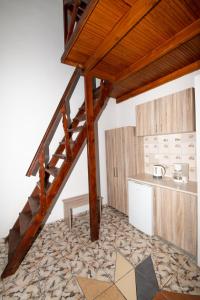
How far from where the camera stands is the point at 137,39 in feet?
6.11

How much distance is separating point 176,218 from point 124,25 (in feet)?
8.26

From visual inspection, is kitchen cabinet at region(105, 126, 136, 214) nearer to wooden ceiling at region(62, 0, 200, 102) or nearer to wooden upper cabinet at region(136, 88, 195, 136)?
wooden upper cabinet at region(136, 88, 195, 136)

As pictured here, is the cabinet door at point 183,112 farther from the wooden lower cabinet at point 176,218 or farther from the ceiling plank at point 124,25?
the ceiling plank at point 124,25

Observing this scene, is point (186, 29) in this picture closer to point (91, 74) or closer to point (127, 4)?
point (127, 4)

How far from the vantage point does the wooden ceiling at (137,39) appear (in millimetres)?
1470

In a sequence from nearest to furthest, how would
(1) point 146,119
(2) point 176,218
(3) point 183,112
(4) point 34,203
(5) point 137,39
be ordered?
(5) point 137,39, (2) point 176,218, (3) point 183,112, (4) point 34,203, (1) point 146,119

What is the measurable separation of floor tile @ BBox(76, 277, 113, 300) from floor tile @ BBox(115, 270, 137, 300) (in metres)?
0.12

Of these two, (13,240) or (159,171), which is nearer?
(13,240)

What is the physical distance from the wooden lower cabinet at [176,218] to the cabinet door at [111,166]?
3.79 feet

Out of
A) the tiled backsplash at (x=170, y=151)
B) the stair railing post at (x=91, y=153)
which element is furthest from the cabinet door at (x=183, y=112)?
the stair railing post at (x=91, y=153)

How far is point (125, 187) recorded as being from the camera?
121 inches

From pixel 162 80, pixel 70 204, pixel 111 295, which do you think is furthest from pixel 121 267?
pixel 162 80

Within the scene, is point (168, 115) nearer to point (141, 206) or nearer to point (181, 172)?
point (181, 172)

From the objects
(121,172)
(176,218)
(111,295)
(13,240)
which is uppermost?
(121,172)
